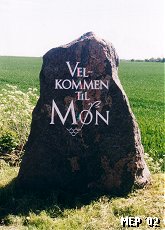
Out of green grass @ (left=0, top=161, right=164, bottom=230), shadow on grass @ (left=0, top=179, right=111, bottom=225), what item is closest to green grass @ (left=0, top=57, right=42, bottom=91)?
shadow on grass @ (left=0, top=179, right=111, bottom=225)

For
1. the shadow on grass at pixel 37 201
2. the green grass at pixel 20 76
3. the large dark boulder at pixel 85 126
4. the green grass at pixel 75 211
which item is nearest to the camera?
the green grass at pixel 75 211

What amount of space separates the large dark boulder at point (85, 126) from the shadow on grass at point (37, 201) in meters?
0.15

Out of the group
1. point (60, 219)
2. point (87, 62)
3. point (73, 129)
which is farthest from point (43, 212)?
point (87, 62)

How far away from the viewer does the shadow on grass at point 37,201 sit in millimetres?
5617

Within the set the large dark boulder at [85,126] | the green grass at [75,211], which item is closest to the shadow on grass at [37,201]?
the green grass at [75,211]

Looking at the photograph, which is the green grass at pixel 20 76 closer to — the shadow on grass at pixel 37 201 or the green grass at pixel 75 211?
the shadow on grass at pixel 37 201

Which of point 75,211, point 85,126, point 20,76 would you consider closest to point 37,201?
point 75,211

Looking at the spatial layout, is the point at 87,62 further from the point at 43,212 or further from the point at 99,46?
the point at 43,212

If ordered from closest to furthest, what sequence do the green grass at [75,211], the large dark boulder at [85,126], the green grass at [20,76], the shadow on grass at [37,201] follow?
the green grass at [75,211] → the shadow on grass at [37,201] → the large dark boulder at [85,126] → the green grass at [20,76]

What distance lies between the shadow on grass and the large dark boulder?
150 millimetres

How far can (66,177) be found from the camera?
6121 millimetres

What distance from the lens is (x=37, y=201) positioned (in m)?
5.90

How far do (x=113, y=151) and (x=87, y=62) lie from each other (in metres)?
1.27

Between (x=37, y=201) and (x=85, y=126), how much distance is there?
122 cm
